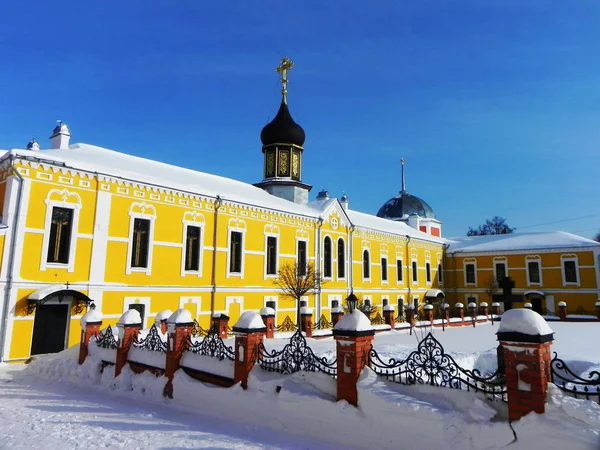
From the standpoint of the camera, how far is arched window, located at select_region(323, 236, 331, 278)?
79.3 feet

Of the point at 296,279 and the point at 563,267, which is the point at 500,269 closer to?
the point at 563,267

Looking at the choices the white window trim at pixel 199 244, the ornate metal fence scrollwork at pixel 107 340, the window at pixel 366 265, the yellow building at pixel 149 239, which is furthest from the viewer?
the window at pixel 366 265

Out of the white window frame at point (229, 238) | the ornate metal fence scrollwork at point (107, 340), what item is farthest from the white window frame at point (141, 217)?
the ornate metal fence scrollwork at point (107, 340)

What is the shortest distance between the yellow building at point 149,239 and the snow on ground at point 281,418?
4.84m

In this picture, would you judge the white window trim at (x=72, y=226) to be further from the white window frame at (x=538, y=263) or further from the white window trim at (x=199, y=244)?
the white window frame at (x=538, y=263)

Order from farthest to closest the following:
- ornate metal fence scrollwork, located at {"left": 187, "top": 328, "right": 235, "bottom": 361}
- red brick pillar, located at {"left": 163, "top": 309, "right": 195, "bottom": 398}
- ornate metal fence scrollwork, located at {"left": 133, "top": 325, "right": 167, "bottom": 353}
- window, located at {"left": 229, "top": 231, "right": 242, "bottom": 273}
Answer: window, located at {"left": 229, "top": 231, "right": 242, "bottom": 273} → ornate metal fence scrollwork, located at {"left": 133, "top": 325, "right": 167, "bottom": 353} → red brick pillar, located at {"left": 163, "top": 309, "right": 195, "bottom": 398} → ornate metal fence scrollwork, located at {"left": 187, "top": 328, "right": 235, "bottom": 361}

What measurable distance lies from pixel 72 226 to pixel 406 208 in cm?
3315

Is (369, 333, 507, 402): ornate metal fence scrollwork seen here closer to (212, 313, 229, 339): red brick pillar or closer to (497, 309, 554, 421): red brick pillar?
(497, 309, 554, 421): red brick pillar

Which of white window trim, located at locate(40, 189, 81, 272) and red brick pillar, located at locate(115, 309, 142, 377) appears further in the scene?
white window trim, located at locate(40, 189, 81, 272)

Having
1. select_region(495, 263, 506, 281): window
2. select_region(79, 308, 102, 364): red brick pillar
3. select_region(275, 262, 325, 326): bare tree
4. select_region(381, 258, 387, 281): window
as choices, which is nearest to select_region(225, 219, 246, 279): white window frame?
select_region(275, 262, 325, 326): bare tree

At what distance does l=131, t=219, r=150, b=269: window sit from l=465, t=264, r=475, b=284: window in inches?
1067

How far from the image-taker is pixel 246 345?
7578mm

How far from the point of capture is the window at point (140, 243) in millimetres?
16266

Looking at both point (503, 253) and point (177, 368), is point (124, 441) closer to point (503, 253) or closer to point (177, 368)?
point (177, 368)
